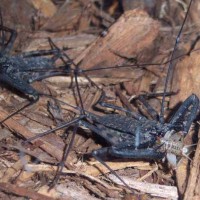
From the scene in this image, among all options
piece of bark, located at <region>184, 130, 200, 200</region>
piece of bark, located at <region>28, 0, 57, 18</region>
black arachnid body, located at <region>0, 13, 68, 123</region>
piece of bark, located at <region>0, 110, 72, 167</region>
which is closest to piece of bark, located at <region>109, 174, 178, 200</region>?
Answer: piece of bark, located at <region>184, 130, 200, 200</region>

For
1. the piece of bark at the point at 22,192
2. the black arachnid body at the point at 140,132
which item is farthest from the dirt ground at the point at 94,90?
the black arachnid body at the point at 140,132

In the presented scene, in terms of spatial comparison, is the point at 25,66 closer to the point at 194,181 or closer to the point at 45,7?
the point at 45,7

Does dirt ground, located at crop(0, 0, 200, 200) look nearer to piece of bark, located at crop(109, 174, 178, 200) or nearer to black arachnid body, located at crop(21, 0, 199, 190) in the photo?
piece of bark, located at crop(109, 174, 178, 200)

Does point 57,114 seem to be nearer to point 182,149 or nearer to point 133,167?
point 133,167

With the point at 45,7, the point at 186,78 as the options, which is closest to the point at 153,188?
the point at 186,78

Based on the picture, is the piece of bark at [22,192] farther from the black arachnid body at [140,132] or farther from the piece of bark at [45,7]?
the piece of bark at [45,7]
